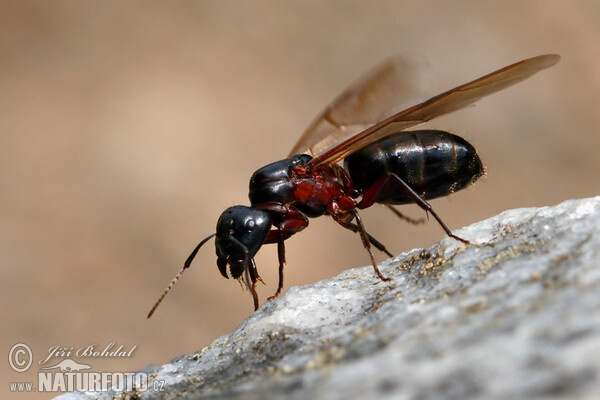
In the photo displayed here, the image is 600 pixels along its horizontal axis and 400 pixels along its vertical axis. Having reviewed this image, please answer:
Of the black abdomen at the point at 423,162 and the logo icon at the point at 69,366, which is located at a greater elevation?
the black abdomen at the point at 423,162

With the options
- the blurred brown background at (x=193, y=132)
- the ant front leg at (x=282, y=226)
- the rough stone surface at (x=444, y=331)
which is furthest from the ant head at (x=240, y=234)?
the blurred brown background at (x=193, y=132)

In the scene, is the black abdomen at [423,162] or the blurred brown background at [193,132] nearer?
the black abdomen at [423,162]

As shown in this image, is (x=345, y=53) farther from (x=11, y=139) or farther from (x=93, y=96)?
(x=11, y=139)

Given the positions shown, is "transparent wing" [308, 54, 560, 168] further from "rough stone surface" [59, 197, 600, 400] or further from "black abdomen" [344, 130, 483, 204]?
"rough stone surface" [59, 197, 600, 400]

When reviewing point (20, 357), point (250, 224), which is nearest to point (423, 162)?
point (250, 224)

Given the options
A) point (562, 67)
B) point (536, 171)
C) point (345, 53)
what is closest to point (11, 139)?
point (345, 53)

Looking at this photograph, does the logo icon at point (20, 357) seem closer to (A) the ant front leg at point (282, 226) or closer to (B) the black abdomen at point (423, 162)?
(A) the ant front leg at point (282, 226)
